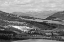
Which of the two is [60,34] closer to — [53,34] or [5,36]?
[53,34]

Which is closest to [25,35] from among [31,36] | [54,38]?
[31,36]

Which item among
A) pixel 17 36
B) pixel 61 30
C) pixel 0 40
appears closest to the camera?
pixel 0 40

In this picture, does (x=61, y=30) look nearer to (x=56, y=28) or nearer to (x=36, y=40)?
(x=56, y=28)

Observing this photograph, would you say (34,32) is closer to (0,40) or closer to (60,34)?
(60,34)

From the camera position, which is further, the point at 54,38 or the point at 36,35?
the point at 36,35

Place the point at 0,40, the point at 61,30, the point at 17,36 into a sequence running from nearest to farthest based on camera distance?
1. the point at 0,40
2. the point at 17,36
3. the point at 61,30

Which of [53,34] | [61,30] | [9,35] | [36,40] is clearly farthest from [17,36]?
[61,30]

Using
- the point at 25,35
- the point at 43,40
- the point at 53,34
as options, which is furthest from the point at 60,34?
the point at 25,35

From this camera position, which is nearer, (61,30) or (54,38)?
(54,38)
